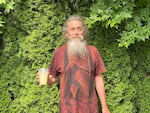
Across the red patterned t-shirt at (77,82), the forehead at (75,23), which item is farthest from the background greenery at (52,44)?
the red patterned t-shirt at (77,82)

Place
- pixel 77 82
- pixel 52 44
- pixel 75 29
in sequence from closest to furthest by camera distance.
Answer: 1. pixel 77 82
2. pixel 75 29
3. pixel 52 44

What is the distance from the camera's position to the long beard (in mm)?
3643

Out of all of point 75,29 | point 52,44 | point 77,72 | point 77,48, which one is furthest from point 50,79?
point 52,44

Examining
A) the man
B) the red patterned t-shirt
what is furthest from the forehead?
the red patterned t-shirt

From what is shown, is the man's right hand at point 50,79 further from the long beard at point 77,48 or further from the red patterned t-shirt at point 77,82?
the long beard at point 77,48

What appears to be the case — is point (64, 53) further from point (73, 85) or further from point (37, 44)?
point (37, 44)

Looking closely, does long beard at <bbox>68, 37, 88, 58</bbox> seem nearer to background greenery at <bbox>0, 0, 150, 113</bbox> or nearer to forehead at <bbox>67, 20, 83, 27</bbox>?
forehead at <bbox>67, 20, 83, 27</bbox>

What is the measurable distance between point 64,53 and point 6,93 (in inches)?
53.7

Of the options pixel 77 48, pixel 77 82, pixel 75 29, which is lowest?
pixel 77 82

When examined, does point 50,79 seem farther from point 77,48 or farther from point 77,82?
point 77,48

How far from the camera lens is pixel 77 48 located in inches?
143

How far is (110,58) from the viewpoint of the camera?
15.1 ft

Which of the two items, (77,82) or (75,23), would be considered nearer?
(77,82)

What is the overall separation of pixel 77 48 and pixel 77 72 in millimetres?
228
